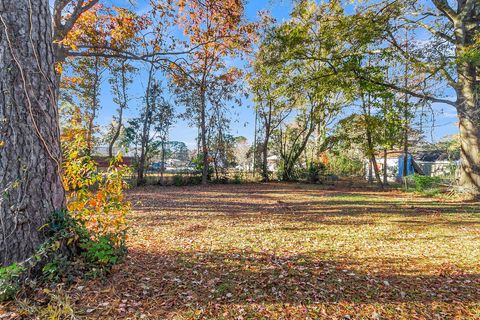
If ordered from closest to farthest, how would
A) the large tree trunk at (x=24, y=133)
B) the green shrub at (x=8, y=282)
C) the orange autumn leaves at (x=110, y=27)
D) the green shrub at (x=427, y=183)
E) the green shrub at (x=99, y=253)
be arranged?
the green shrub at (x=8, y=282)
the large tree trunk at (x=24, y=133)
the green shrub at (x=99, y=253)
the orange autumn leaves at (x=110, y=27)
the green shrub at (x=427, y=183)

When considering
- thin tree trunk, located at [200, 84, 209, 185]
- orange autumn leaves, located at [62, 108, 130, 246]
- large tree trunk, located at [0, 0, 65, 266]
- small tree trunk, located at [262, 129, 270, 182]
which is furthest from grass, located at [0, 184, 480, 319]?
small tree trunk, located at [262, 129, 270, 182]

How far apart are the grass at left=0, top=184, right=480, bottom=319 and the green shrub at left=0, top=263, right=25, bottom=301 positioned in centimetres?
36

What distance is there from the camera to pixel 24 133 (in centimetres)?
205

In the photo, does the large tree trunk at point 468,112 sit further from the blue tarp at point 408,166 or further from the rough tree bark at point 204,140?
the blue tarp at point 408,166

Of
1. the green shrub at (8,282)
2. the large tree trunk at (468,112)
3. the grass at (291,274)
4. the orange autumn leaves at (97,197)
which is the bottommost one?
the grass at (291,274)

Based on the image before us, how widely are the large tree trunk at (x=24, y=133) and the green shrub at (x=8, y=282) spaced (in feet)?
0.77

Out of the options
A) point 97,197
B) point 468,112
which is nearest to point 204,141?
point 468,112

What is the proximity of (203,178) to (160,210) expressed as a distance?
24.8 ft

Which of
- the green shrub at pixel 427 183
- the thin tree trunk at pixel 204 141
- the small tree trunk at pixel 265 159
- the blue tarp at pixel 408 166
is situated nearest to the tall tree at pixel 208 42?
the thin tree trunk at pixel 204 141

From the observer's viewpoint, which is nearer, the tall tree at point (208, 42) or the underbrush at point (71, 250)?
the underbrush at point (71, 250)

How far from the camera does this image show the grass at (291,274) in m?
1.88

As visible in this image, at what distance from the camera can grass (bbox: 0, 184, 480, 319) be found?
188cm

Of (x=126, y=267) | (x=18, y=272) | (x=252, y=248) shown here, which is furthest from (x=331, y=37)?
(x=18, y=272)

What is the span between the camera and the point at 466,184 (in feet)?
28.0
